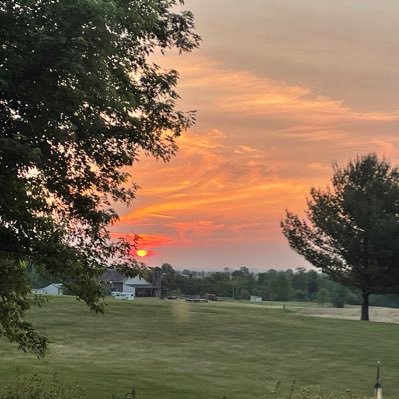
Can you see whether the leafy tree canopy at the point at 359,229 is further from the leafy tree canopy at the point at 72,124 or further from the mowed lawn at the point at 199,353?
the leafy tree canopy at the point at 72,124

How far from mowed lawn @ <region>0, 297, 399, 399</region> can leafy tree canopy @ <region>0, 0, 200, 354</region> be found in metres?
5.41

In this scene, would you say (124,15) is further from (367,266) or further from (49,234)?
(367,266)

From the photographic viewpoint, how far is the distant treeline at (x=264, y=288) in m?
111

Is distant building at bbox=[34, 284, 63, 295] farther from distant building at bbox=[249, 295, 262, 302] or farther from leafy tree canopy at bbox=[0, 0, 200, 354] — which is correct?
distant building at bbox=[249, 295, 262, 302]

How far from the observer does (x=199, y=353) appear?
25.7 meters

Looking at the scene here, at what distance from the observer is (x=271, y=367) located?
22.8 metres

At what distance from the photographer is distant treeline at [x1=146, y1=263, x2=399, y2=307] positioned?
4365 inches

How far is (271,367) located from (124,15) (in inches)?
701

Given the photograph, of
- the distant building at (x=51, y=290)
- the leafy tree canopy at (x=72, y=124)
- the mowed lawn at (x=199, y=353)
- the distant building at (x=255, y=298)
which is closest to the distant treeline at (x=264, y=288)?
the distant building at (x=255, y=298)

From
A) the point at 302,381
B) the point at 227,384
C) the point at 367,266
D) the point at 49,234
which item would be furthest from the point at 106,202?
the point at 367,266

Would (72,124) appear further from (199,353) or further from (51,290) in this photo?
(51,290)

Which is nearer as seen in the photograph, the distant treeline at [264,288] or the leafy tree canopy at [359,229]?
the leafy tree canopy at [359,229]

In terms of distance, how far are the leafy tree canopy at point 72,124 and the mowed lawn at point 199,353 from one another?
5.41 meters

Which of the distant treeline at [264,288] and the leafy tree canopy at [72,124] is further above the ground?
the leafy tree canopy at [72,124]
